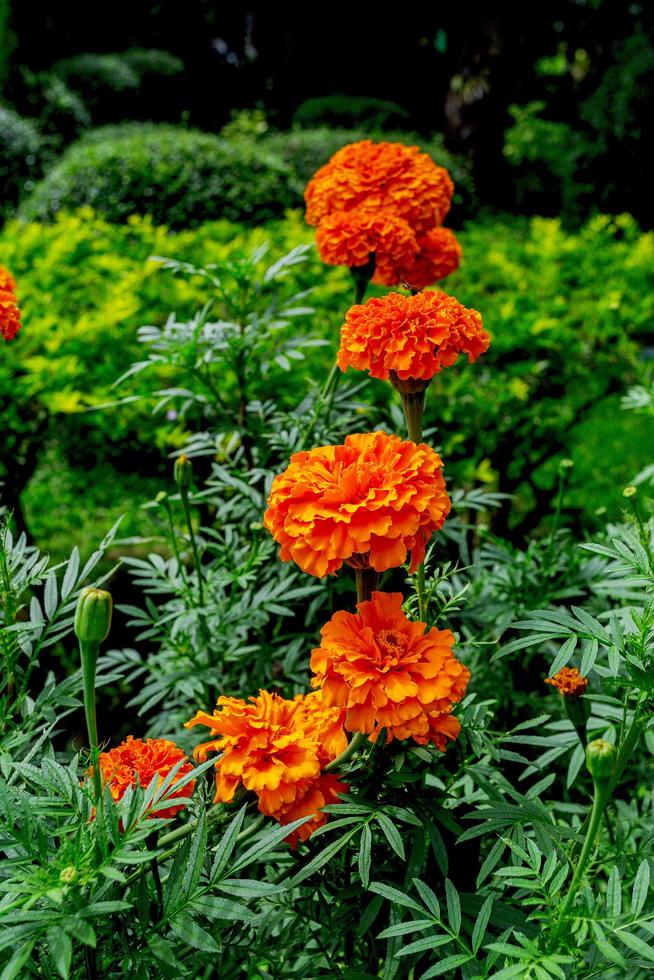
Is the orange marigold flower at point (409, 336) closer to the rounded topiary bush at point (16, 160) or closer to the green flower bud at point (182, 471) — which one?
the green flower bud at point (182, 471)

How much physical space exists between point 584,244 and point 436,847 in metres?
3.11

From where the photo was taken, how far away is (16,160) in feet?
26.5

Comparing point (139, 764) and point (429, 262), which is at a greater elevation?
point (429, 262)

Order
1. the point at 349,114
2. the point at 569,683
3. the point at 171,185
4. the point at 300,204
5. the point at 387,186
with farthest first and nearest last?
the point at 349,114 < the point at 300,204 < the point at 171,185 < the point at 387,186 < the point at 569,683

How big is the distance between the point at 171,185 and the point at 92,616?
5548mm

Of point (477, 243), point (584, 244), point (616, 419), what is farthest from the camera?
point (616, 419)

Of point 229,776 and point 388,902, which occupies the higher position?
point 229,776

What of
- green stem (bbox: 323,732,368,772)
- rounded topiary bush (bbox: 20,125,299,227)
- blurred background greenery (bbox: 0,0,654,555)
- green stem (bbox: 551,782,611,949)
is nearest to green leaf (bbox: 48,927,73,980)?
green stem (bbox: 323,732,368,772)

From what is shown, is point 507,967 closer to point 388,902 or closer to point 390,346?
point 388,902

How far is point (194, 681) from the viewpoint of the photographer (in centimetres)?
150

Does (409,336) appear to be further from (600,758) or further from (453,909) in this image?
(453,909)

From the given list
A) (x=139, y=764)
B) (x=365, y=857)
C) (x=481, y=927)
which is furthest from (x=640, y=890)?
(x=139, y=764)

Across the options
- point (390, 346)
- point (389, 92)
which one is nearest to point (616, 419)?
point (390, 346)

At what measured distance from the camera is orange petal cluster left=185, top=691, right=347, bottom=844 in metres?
0.93
